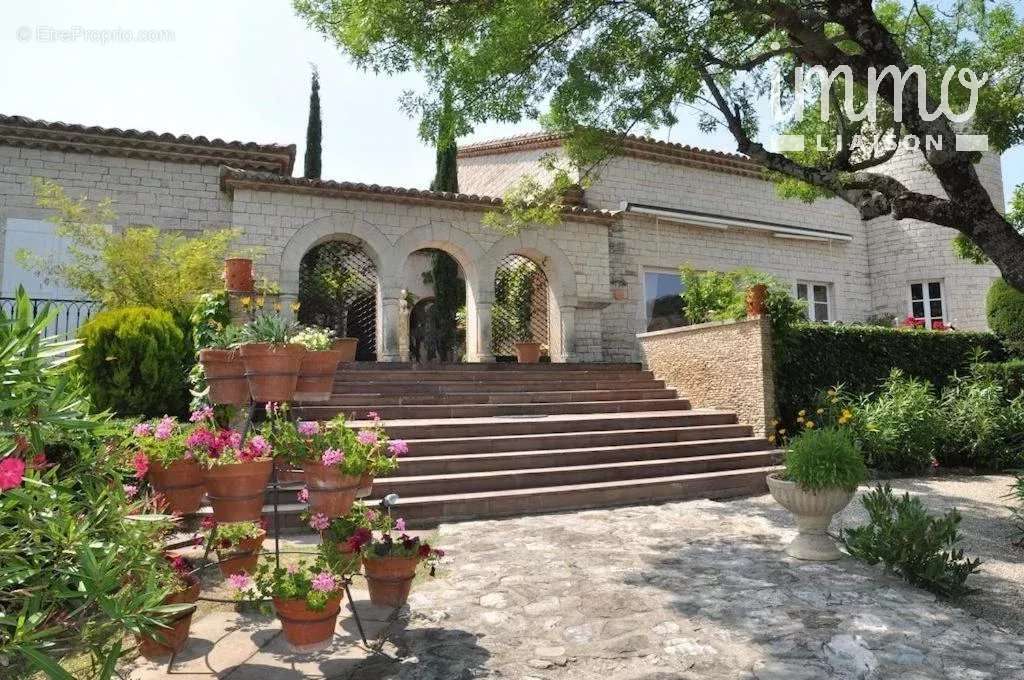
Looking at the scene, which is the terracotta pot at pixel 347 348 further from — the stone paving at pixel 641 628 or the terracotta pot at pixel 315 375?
the terracotta pot at pixel 315 375

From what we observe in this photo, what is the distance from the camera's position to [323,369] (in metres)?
3.61

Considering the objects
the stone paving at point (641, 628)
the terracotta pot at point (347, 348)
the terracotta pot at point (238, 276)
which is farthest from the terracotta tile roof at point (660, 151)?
the stone paving at point (641, 628)

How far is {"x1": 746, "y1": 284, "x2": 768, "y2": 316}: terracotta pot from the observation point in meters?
8.57

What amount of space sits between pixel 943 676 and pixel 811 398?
6.94 m

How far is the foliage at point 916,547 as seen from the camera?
149 inches

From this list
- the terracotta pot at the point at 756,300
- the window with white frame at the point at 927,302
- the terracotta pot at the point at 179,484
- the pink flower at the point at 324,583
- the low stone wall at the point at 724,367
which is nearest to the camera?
the pink flower at the point at 324,583

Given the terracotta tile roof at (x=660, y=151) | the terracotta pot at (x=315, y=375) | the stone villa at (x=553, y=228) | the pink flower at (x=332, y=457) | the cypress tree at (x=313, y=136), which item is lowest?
the pink flower at (x=332, y=457)

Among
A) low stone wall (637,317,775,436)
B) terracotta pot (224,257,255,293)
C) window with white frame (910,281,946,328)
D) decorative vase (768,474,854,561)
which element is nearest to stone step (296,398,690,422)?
low stone wall (637,317,775,436)

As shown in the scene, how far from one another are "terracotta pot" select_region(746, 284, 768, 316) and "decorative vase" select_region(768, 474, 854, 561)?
444 cm

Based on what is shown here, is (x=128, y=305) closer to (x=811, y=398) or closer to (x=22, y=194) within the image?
(x=22, y=194)

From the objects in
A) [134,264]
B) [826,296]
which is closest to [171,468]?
[134,264]

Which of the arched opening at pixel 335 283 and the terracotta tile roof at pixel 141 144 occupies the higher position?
the terracotta tile roof at pixel 141 144

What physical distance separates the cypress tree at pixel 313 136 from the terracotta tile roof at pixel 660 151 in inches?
171

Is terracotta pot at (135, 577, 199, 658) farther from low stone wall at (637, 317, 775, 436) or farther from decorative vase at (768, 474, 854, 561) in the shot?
low stone wall at (637, 317, 775, 436)
